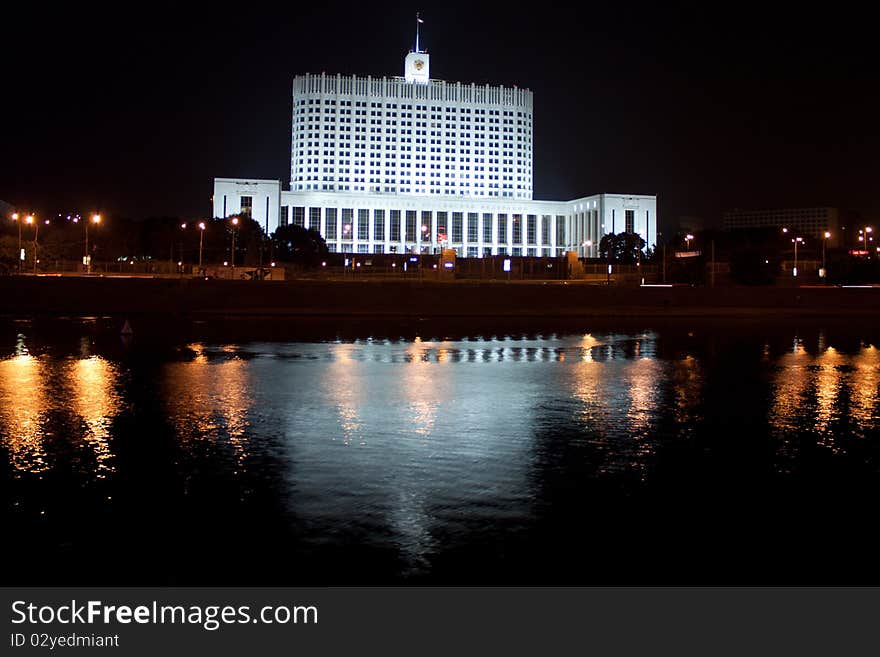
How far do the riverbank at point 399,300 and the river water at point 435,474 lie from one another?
71.0ft

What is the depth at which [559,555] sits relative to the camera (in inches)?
192

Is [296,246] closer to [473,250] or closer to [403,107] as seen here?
[473,250]

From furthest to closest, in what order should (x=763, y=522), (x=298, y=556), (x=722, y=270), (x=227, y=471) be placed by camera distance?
1. (x=722, y=270)
2. (x=227, y=471)
3. (x=763, y=522)
4. (x=298, y=556)

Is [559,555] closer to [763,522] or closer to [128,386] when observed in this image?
[763,522]

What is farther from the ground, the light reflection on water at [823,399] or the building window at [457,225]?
the building window at [457,225]

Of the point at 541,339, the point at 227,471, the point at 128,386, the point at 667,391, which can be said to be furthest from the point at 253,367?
the point at 541,339

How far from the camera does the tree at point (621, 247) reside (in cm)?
11950

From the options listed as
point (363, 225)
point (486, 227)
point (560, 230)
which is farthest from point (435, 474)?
point (560, 230)

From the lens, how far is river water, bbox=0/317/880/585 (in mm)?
4777

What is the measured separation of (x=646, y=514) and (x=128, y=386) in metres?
8.82

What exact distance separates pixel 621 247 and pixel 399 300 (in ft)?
283

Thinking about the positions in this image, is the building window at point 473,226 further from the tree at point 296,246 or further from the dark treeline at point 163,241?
the tree at point 296,246

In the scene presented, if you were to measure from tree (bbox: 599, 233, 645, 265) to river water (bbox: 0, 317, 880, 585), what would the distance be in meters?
106

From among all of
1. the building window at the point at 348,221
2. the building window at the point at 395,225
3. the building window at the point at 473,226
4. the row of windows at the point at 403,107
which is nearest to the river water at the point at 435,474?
the building window at the point at 348,221
